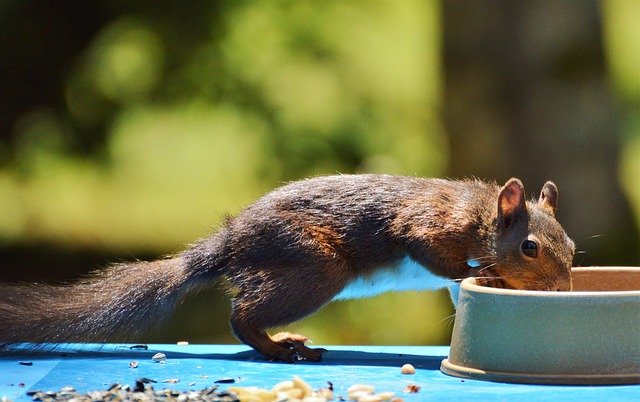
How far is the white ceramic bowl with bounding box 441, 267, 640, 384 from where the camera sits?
3664mm

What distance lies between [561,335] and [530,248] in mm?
747

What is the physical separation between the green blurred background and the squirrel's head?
3.25m

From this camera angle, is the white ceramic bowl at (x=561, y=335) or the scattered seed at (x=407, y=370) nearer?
the white ceramic bowl at (x=561, y=335)

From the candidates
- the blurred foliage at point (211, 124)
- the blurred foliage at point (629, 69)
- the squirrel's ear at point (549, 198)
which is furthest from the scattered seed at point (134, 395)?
the blurred foliage at point (629, 69)

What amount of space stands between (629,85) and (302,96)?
2680 mm

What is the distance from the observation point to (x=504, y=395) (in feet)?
11.7

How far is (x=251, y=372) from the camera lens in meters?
4.12

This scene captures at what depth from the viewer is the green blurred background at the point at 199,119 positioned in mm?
8492

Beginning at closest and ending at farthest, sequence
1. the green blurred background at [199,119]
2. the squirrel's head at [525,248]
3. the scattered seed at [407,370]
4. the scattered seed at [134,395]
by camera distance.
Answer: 1. the scattered seed at [134,395]
2. the scattered seed at [407,370]
3. the squirrel's head at [525,248]
4. the green blurred background at [199,119]

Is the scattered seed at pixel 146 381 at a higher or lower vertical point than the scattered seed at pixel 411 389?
higher

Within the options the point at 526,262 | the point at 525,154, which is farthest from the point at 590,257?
the point at 526,262

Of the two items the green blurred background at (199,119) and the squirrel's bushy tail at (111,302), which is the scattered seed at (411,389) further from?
the green blurred background at (199,119)

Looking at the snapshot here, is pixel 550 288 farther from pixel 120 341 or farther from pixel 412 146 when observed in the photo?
pixel 412 146

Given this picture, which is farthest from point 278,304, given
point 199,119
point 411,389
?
point 199,119
